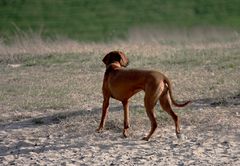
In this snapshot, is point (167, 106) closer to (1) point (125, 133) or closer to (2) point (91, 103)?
(1) point (125, 133)

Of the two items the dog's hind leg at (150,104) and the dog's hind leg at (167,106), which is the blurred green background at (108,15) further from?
the dog's hind leg at (150,104)

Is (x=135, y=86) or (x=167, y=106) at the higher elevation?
(x=135, y=86)

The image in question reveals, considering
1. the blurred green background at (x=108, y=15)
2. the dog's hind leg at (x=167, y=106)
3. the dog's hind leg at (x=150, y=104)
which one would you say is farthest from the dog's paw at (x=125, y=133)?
the blurred green background at (x=108, y=15)

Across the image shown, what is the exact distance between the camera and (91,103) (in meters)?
12.1

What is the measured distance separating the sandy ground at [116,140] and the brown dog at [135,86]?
320 mm

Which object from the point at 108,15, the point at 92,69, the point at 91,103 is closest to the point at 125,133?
the point at 91,103

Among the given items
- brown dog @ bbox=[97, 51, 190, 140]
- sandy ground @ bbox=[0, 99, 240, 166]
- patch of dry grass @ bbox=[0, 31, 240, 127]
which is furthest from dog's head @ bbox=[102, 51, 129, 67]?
patch of dry grass @ bbox=[0, 31, 240, 127]

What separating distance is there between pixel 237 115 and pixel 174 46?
1296 cm

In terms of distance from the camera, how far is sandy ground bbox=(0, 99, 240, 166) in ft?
27.4

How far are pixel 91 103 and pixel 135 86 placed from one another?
2.76m

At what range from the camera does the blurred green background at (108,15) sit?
3200cm

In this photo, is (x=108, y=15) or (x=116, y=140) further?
(x=108, y=15)

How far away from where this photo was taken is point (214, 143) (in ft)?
29.7

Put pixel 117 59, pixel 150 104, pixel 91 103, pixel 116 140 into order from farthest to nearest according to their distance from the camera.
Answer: pixel 91 103 → pixel 117 59 → pixel 116 140 → pixel 150 104
